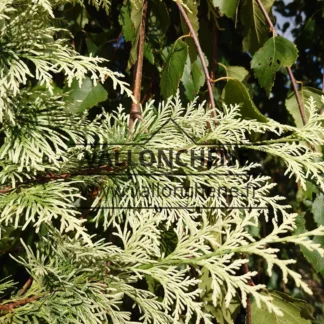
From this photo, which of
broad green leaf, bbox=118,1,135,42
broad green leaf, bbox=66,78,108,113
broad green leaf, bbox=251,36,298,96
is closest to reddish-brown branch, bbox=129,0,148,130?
broad green leaf, bbox=118,1,135,42

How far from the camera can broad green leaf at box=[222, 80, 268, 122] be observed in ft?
3.05

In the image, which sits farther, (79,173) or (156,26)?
(156,26)

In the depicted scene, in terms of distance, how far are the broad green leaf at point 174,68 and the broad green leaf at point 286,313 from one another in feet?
1.56

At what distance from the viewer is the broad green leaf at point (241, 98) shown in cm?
93

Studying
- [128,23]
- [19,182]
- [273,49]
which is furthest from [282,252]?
[19,182]

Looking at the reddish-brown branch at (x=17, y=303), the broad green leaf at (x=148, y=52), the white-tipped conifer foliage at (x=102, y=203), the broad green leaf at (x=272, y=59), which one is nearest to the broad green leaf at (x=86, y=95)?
the broad green leaf at (x=148, y=52)

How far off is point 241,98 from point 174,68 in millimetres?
155

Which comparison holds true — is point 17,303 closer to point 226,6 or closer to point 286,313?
point 286,313

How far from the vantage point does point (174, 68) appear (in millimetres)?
958

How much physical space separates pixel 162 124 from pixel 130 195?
147mm

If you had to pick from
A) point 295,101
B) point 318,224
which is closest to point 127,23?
point 295,101

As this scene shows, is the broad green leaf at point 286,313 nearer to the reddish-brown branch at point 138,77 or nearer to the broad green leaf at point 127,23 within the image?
the reddish-brown branch at point 138,77

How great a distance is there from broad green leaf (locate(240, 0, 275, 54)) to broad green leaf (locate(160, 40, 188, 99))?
25 cm

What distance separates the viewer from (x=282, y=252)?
6.09 ft
